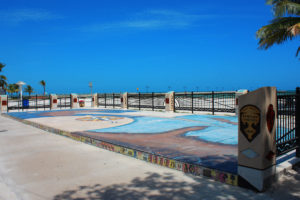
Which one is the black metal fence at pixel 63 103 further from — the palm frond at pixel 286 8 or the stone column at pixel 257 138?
the stone column at pixel 257 138

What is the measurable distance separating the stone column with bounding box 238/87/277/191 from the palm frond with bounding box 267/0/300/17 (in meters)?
10.1

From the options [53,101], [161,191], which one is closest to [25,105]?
[53,101]

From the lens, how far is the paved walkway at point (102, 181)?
4168 millimetres

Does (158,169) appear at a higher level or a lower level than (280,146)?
lower

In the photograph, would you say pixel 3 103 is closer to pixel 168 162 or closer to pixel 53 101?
pixel 53 101

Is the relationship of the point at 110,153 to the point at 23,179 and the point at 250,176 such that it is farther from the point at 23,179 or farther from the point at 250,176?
the point at 250,176

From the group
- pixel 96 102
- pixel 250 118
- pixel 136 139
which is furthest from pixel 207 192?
pixel 96 102

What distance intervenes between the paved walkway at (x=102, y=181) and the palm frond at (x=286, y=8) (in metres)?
10.1

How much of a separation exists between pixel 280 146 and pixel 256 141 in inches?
54.7

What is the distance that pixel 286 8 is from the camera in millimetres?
12273

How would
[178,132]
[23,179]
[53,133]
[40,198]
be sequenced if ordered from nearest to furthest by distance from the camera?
[40,198]
[23,179]
[178,132]
[53,133]

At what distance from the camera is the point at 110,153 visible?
7.08m

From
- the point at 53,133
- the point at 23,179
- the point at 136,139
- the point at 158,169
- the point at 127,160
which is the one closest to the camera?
the point at 23,179

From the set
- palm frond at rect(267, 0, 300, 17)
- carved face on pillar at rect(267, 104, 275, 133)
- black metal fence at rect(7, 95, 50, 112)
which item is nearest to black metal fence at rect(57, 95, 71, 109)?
black metal fence at rect(7, 95, 50, 112)
